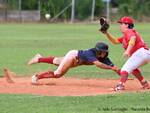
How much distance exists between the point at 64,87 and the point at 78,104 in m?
3.00

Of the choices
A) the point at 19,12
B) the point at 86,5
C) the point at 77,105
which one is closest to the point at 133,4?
the point at 86,5

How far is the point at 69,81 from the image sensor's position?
14.3 metres

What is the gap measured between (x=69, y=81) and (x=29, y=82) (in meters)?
1.05

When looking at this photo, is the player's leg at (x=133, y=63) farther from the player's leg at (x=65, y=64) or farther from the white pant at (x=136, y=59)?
the player's leg at (x=65, y=64)

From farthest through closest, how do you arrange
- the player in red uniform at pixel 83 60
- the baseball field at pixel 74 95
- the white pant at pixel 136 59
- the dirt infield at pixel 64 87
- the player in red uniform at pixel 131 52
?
the player in red uniform at pixel 83 60
the white pant at pixel 136 59
the player in red uniform at pixel 131 52
the dirt infield at pixel 64 87
the baseball field at pixel 74 95

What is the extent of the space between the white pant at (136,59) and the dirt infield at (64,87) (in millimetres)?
471

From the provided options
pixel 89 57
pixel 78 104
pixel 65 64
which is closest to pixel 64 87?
pixel 65 64

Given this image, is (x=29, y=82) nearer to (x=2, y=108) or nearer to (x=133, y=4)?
(x=2, y=108)

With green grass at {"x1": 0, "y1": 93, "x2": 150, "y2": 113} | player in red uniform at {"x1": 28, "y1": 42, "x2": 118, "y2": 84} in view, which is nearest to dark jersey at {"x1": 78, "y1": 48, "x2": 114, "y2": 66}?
player in red uniform at {"x1": 28, "y1": 42, "x2": 118, "y2": 84}

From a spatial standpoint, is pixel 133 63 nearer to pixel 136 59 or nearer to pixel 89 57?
pixel 136 59

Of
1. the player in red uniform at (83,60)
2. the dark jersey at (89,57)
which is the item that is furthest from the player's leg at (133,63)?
the dark jersey at (89,57)

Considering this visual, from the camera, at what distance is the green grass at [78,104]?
9195 millimetres

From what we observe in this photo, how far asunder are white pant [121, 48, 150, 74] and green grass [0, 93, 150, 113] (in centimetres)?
118

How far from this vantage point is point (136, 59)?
12.3 metres
